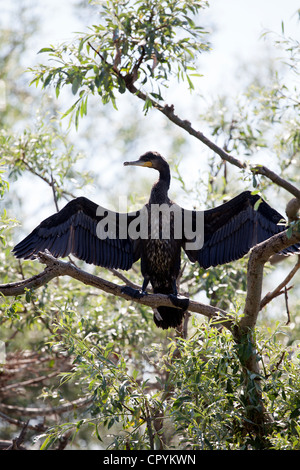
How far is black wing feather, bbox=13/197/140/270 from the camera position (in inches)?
182

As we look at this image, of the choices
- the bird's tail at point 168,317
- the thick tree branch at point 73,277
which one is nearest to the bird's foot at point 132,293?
the thick tree branch at point 73,277

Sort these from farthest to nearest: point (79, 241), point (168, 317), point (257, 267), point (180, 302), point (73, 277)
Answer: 1. point (79, 241)
2. point (168, 317)
3. point (180, 302)
4. point (73, 277)
5. point (257, 267)

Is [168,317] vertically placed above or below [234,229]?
below

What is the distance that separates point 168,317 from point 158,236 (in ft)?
2.23

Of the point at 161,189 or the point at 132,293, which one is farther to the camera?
the point at 161,189

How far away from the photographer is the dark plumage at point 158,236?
4.70m

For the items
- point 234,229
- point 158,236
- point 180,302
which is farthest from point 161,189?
point 180,302

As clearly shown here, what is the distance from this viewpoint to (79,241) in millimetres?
4785

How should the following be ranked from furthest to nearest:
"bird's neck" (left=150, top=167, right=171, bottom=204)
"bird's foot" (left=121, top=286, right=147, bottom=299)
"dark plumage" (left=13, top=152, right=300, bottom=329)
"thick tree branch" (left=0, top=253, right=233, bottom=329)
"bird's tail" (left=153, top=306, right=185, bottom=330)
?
"bird's neck" (left=150, top=167, right=171, bottom=204), "dark plumage" (left=13, top=152, right=300, bottom=329), "bird's tail" (left=153, top=306, right=185, bottom=330), "bird's foot" (left=121, top=286, right=147, bottom=299), "thick tree branch" (left=0, top=253, right=233, bottom=329)

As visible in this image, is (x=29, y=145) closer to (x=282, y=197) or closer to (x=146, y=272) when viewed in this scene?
(x=146, y=272)

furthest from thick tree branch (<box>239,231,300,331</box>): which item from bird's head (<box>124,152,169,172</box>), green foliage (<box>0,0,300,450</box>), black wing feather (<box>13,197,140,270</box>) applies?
bird's head (<box>124,152,169,172</box>)

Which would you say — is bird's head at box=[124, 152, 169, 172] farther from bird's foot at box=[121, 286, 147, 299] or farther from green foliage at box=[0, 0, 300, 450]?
bird's foot at box=[121, 286, 147, 299]

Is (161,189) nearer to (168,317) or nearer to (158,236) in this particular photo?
(158,236)

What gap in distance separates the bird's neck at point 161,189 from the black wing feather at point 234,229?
0.43m
